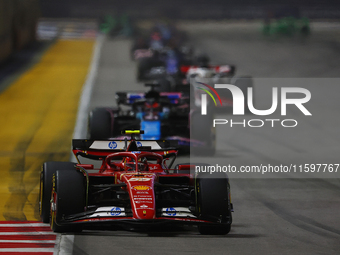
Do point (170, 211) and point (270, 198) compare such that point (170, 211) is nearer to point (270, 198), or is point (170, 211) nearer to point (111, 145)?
point (111, 145)

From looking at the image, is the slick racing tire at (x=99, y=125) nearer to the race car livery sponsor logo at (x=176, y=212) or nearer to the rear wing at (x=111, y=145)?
the rear wing at (x=111, y=145)

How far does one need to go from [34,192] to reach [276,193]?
3654 millimetres

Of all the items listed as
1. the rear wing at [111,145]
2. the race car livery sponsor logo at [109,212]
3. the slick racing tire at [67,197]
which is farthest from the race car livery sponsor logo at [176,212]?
the rear wing at [111,145]

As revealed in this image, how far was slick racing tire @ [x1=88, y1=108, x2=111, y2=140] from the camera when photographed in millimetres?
15297

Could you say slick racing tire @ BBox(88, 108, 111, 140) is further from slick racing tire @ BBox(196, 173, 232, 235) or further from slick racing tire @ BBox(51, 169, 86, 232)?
slick racing tire @ BBox(196, 173, 232, 235)

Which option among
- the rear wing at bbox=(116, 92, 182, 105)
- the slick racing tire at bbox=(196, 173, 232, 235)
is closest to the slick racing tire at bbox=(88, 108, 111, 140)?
the rear wing at bbox=(116, 92, 182, 105)

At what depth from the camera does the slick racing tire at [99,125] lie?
15.3 meters

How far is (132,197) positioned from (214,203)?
92 centimetres

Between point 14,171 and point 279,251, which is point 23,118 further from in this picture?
point 279,251

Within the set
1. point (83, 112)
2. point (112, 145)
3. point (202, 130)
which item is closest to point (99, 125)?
point (202, 130)

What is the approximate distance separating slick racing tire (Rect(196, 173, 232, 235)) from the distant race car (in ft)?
20.0

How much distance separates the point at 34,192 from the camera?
11781 millimetres

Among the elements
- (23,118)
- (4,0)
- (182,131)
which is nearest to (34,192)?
(182,131)

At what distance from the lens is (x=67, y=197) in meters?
8.74
